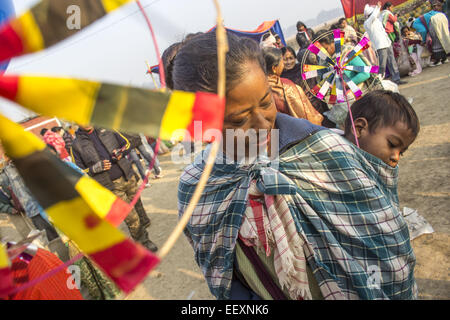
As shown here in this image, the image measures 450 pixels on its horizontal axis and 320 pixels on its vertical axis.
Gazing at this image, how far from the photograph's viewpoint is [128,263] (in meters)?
0.44

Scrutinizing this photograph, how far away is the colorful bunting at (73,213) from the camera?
44 cm

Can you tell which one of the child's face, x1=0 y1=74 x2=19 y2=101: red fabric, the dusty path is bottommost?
the dusty path

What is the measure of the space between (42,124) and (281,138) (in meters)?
22.3

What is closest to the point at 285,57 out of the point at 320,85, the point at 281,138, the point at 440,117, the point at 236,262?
the point at 320,85

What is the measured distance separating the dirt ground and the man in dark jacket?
0.65 metres

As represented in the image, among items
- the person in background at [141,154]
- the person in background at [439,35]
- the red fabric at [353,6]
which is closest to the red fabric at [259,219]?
the person in background at [141,154]

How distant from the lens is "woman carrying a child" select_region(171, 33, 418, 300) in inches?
41.7

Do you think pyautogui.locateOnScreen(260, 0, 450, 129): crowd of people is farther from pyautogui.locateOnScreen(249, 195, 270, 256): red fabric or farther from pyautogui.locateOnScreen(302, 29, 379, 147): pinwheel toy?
pyautogui.locateOnScreen(249, 195, 270, 256): red fabric

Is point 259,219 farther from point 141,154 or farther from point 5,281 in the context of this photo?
point 141,154

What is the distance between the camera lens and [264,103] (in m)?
1.04

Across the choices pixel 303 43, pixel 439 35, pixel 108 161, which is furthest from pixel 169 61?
pixel 439 35

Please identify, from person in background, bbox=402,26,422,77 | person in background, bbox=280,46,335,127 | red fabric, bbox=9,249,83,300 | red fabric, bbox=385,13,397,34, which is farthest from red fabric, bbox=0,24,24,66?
person in background, bbox=402,26,422,77

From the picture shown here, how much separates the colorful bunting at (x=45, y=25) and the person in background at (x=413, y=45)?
9.30 meters
